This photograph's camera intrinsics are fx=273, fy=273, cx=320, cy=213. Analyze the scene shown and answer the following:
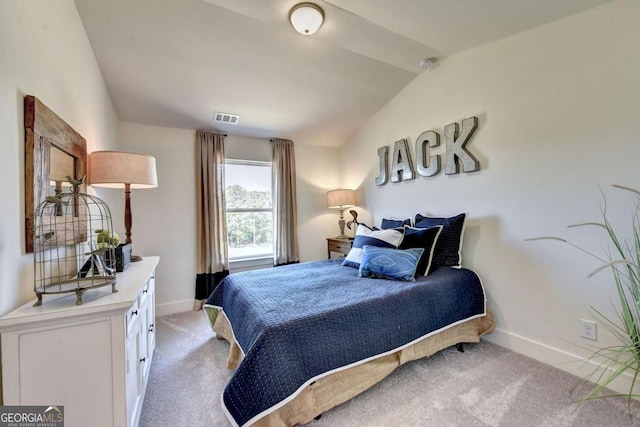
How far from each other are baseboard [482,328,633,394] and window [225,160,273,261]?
110 inches

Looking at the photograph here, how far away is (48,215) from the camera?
1.34m

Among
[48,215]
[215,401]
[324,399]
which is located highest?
[48,215]

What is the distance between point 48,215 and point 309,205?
3.04 meters

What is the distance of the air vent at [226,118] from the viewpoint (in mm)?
3107

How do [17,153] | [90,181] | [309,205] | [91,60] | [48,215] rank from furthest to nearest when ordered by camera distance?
1. [309,205]
2. [91,60]
3. [90,181]
4. [48,215]
5. [17,153]

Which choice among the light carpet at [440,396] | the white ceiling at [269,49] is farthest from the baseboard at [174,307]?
the white ceiling at [269,49]

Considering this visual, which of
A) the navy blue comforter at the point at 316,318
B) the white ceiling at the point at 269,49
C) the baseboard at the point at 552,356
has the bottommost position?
the baseboard at the point at 552,356

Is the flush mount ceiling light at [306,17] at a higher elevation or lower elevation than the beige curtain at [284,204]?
higher

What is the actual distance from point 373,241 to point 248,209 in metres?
1.98

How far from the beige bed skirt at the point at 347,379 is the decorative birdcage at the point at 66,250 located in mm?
976

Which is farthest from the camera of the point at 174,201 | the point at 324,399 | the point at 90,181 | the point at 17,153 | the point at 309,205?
the point at 309,205

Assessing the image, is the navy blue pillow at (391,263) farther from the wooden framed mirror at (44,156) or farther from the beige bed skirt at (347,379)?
the wooden framed mirror at (44,156)

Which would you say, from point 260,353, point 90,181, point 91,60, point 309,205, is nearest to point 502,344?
point 260,353

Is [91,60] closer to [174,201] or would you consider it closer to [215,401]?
[174,201]
